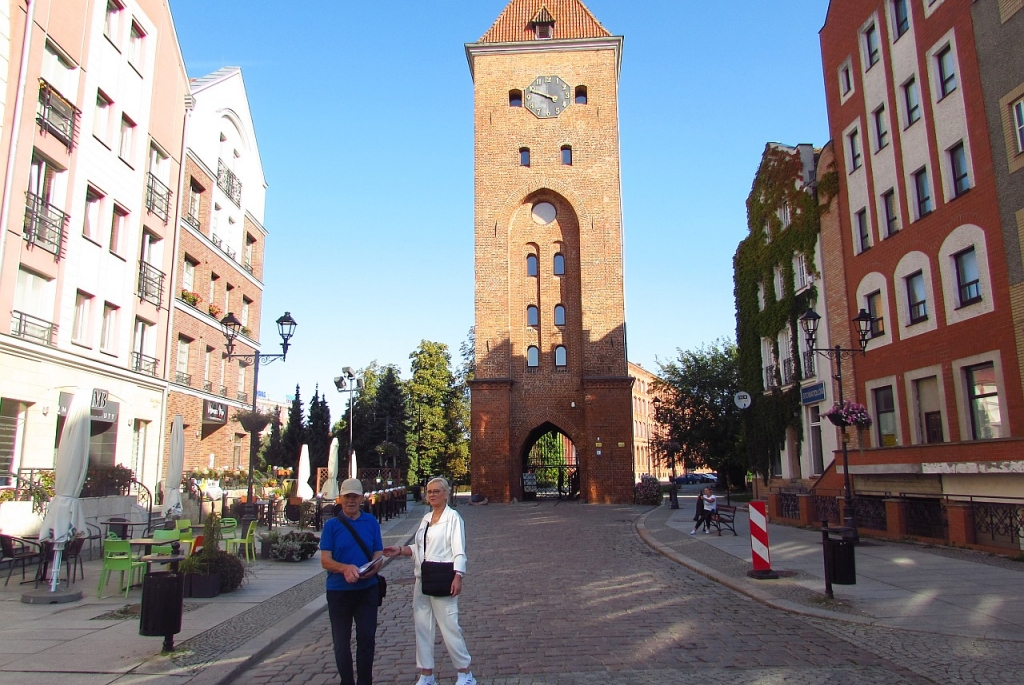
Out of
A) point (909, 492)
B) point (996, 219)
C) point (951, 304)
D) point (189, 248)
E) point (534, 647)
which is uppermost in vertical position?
point (189, 248)

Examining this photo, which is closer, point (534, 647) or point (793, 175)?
point (534, 647)

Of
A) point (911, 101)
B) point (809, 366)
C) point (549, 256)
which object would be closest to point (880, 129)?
point (911, 101)

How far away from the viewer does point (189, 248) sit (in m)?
25.8

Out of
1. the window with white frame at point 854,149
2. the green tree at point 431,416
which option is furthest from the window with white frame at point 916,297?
the green tree at point 431,416

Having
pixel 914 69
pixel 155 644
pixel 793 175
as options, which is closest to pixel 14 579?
pixel 155 644

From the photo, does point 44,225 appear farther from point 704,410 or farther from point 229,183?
point 704,410

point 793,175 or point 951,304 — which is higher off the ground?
point 793,175

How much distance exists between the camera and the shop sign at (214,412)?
2697cm

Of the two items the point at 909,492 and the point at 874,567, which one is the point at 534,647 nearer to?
the point at 874,567

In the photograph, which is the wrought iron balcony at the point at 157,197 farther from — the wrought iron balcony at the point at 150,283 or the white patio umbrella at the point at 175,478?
the white patio umbrella at the point at 175,478

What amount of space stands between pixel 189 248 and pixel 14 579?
15941 millimetres

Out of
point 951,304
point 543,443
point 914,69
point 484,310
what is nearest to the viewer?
point 951,304

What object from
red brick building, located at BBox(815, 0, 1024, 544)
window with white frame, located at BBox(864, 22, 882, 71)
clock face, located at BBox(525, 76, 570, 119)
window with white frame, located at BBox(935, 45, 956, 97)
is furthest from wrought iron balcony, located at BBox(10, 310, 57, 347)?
clock face, located at BBox(525, 76, 570, 119)

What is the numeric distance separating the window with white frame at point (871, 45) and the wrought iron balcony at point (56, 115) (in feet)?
71.7
